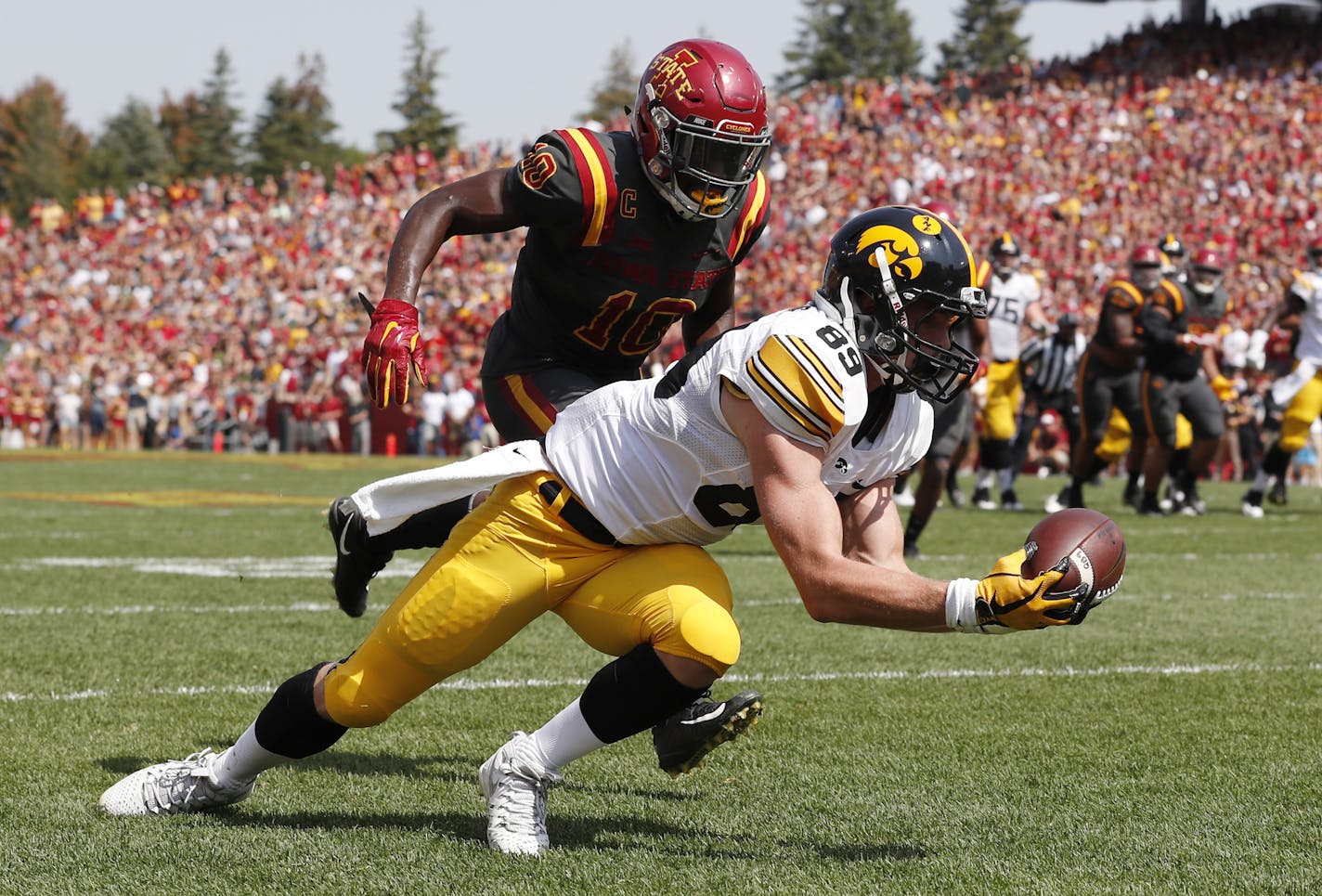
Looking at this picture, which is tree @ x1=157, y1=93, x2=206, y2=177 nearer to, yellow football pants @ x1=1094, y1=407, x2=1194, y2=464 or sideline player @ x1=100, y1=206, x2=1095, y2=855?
yellow football pants @ x1=1094, y1=407, x2=1194, y2=464

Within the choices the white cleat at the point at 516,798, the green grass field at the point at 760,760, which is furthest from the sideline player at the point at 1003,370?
the white cleat at the point at 516,798

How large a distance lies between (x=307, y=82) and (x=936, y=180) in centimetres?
5224

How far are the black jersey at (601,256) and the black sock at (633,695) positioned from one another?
1210mm

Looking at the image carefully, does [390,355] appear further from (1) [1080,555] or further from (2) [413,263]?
(1) [1080,555]

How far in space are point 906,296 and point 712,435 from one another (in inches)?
17.6

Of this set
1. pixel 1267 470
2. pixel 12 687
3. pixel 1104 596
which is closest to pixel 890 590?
pixel 1104 596

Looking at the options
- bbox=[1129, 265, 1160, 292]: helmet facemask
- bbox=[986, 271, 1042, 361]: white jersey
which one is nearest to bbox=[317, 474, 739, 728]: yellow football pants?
bbox=[986, 271, 1042, 361]: white jersey

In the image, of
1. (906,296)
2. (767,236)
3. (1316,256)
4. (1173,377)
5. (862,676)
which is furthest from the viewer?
(767,236)

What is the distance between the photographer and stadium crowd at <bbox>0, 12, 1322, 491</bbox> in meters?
24.7

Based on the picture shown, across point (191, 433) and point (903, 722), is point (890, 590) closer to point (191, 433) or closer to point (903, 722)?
point (903, 722)

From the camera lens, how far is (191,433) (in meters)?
27.7

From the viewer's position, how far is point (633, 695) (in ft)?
10.6

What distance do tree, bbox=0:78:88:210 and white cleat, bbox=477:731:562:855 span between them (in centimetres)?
6948

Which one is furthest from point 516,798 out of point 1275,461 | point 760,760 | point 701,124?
point 1275,461
